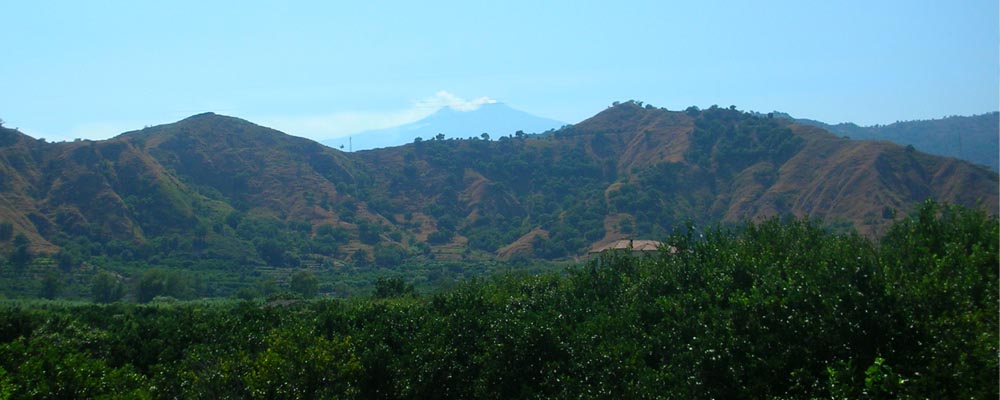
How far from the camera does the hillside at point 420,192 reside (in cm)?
8325

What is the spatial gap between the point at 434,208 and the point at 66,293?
6264 centimetres

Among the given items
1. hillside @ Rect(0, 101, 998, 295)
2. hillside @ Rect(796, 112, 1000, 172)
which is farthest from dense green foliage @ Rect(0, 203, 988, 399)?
hillside @ Rect(796, 112, 1000, 172)

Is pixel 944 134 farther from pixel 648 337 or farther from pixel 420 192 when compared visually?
pixel 648 337

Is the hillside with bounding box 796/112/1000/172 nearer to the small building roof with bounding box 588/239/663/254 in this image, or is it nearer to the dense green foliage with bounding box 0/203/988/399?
the small building roof with bounding box 588/239/663/254

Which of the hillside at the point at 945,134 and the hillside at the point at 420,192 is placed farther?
the hillside at the point at 945,134

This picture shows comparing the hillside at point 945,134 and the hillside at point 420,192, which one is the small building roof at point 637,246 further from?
the hillside at point 945,134

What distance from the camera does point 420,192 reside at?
Result: 4993 inches

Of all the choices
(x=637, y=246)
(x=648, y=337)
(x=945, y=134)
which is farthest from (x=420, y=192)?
(x=945, y=134)

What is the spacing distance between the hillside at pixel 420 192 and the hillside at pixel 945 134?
3131cm

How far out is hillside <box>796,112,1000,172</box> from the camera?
400ft

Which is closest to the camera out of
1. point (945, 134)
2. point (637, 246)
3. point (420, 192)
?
point (637, 246)

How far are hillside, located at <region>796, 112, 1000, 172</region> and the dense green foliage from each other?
105508 millimetres

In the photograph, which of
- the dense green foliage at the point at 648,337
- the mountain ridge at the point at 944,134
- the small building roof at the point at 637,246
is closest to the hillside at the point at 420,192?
the small building roof at the point at 637,246

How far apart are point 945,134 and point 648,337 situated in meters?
166
